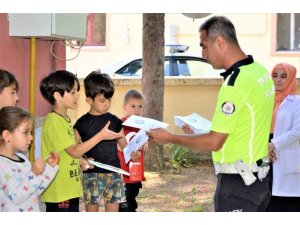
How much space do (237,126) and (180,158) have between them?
255 inches

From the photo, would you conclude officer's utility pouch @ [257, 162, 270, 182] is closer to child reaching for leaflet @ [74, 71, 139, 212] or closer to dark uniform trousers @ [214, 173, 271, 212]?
dark uniform trousers @ [214, 173, 271, 212]

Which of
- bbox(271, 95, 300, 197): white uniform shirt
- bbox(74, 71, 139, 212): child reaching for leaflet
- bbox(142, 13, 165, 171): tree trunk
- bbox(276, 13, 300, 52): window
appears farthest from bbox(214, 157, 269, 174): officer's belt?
bbox(276, 13, 300, 52): window

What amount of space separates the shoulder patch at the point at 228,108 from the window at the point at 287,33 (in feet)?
47.0

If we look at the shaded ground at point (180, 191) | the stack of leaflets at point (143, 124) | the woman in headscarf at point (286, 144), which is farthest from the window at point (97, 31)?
the stack of leaflets at point (143, 124)

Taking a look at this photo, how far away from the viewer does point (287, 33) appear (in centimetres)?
1820

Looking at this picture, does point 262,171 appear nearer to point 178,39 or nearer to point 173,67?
point 173,67

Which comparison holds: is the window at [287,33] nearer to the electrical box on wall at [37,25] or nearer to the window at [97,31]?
the window at [97,31]

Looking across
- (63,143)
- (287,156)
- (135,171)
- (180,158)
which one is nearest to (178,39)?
(180,158)

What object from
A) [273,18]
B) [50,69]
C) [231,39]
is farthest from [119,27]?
[231,39]

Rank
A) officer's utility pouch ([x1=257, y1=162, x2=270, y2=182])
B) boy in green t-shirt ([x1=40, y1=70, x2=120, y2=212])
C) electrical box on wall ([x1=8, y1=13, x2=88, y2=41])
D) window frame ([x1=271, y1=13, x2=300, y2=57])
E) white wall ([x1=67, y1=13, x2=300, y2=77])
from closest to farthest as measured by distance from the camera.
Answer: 1. officer's utility pouch ([x1=257, y1=162, x2=270, y2=182])
2. boy in green t-shirt ([x1=40, y1=70, x2=120, y2=212])
3. electrical box on wall ([x1=8, y1=13, x2=88, y2=41])
4. white wall ([x1=67, y1=13, x2=300, y2=77])
5. window frame ([x1=271, y1=13, x2=300, y2=57])

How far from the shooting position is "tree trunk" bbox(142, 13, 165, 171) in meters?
9.55

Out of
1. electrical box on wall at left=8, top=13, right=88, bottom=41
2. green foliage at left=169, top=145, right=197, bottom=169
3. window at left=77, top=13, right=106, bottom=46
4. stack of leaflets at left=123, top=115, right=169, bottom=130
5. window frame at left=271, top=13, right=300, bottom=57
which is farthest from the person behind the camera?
window at left=77, top=13, right=106, bottom=46

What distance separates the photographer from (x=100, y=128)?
5031mm

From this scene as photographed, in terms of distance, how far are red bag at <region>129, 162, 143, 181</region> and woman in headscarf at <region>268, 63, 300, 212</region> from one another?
1067 millimetres
